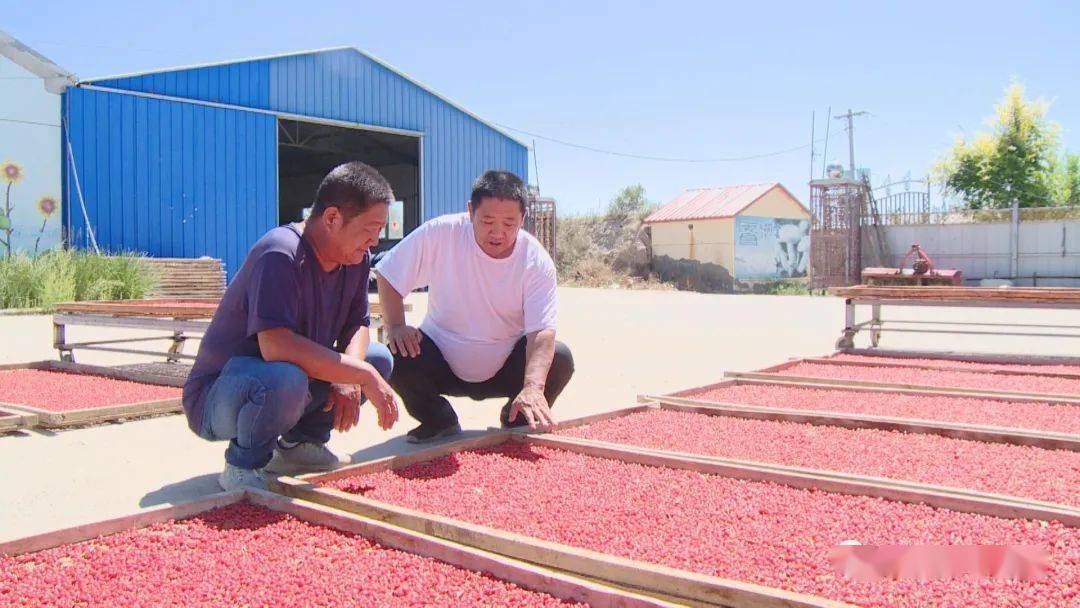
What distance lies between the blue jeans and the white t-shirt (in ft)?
2.46

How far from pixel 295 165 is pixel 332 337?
20.4 m

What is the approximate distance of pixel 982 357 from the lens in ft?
18.5

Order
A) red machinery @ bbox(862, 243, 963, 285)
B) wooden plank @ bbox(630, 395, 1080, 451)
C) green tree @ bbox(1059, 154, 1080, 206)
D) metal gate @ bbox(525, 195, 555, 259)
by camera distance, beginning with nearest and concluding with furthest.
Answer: wooden plank @ bbox(630, 395, 1080, 451), red machinery @ bbox(862, 243, 963, 285), metal gate @ bbox(525, 195, 555, 259), green tree @ bbox(1059, 154, 1080, 206)

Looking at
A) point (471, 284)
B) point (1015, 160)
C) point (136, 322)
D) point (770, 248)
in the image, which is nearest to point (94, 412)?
point (136, 322)

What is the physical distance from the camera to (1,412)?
3.38 metres

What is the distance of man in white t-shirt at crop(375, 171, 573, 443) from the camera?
117 inches

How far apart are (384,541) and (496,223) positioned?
1233 mm

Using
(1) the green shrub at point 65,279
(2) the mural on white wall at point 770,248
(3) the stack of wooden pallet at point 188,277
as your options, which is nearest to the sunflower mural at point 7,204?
(1) the green shrub at point 65,279

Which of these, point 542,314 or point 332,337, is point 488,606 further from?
point 542,314

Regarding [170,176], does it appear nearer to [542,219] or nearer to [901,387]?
[542,219]

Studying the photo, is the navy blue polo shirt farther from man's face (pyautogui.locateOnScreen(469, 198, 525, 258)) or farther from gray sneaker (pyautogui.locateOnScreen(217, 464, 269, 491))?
man's face (pyautogui.locateOnScreen(469, 198, 525, 258))

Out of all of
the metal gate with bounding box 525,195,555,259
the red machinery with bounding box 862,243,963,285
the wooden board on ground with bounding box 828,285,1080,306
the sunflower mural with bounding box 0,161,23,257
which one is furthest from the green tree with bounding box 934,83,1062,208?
the sunflower mural with bounding box 0,161,23,257

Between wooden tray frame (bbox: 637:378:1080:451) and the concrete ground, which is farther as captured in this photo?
wooden tray frame (bbox: 637:378:1080:451)

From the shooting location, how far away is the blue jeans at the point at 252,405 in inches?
84.8
